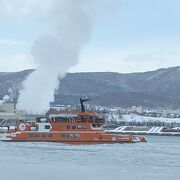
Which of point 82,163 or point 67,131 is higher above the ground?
point 67,131

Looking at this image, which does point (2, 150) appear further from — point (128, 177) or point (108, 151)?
point (128, 177)

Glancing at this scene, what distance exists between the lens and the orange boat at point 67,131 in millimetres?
48125

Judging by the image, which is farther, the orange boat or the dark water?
the orange boat

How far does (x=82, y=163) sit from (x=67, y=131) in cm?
1532

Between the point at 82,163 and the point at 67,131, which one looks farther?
the point at 67,131

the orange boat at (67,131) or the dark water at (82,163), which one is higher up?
the orange boat at (67,131)

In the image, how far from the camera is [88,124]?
48.3m

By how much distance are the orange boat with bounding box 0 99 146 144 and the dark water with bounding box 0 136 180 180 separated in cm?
209

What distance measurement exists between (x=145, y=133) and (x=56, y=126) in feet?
162

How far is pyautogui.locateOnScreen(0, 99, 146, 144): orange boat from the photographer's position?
4812 cm

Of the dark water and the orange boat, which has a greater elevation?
the orange boat

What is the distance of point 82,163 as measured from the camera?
33.2 metres

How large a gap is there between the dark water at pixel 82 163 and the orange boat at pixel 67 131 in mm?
2090

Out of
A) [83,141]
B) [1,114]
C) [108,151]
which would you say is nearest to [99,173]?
[108,151]
